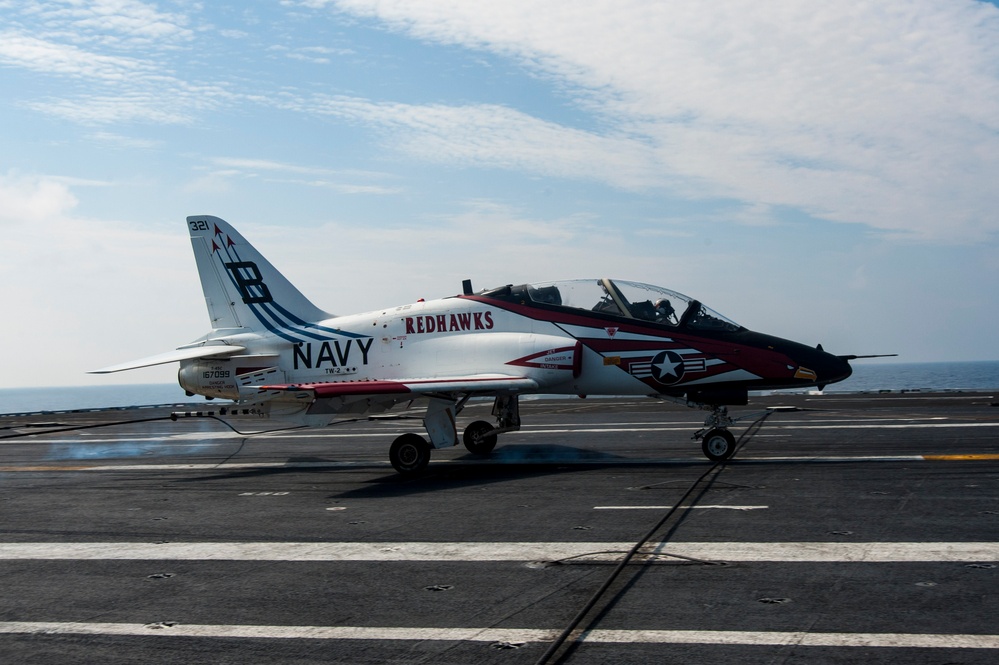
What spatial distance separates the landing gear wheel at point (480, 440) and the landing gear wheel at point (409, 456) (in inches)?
119

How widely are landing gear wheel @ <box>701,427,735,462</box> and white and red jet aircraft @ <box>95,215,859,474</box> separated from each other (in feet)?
0.08

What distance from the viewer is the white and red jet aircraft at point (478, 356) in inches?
635

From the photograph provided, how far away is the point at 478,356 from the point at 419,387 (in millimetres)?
1837

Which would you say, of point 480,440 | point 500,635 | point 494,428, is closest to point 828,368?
point 494,428

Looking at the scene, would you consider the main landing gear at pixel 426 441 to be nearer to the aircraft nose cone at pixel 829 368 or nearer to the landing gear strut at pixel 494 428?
the landing gear strut at pixel 494 428

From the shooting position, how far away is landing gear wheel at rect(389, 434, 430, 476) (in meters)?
16.2

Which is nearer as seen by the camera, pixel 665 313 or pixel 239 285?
pixel 665 313

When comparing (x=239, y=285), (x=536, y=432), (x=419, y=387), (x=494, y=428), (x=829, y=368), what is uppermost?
(x=239, y=285)

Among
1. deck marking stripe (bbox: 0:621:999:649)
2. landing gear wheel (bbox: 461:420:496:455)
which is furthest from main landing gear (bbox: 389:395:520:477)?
deck marking stripe (bbox: 0:621:999:649)

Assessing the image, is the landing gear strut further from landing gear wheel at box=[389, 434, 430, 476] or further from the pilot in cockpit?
the pilot in cockpit

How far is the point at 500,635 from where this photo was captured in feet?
21.8

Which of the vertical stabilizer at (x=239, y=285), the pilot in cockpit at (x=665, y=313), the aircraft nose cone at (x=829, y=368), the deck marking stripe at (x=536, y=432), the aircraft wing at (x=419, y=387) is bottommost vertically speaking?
the deck marking stripe at (x=536, y=432)

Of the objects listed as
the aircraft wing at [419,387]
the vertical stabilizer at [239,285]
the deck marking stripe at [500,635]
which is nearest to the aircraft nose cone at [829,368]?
the aircraft wing at [419,387]

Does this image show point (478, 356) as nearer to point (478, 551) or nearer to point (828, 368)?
point (828, 368)
